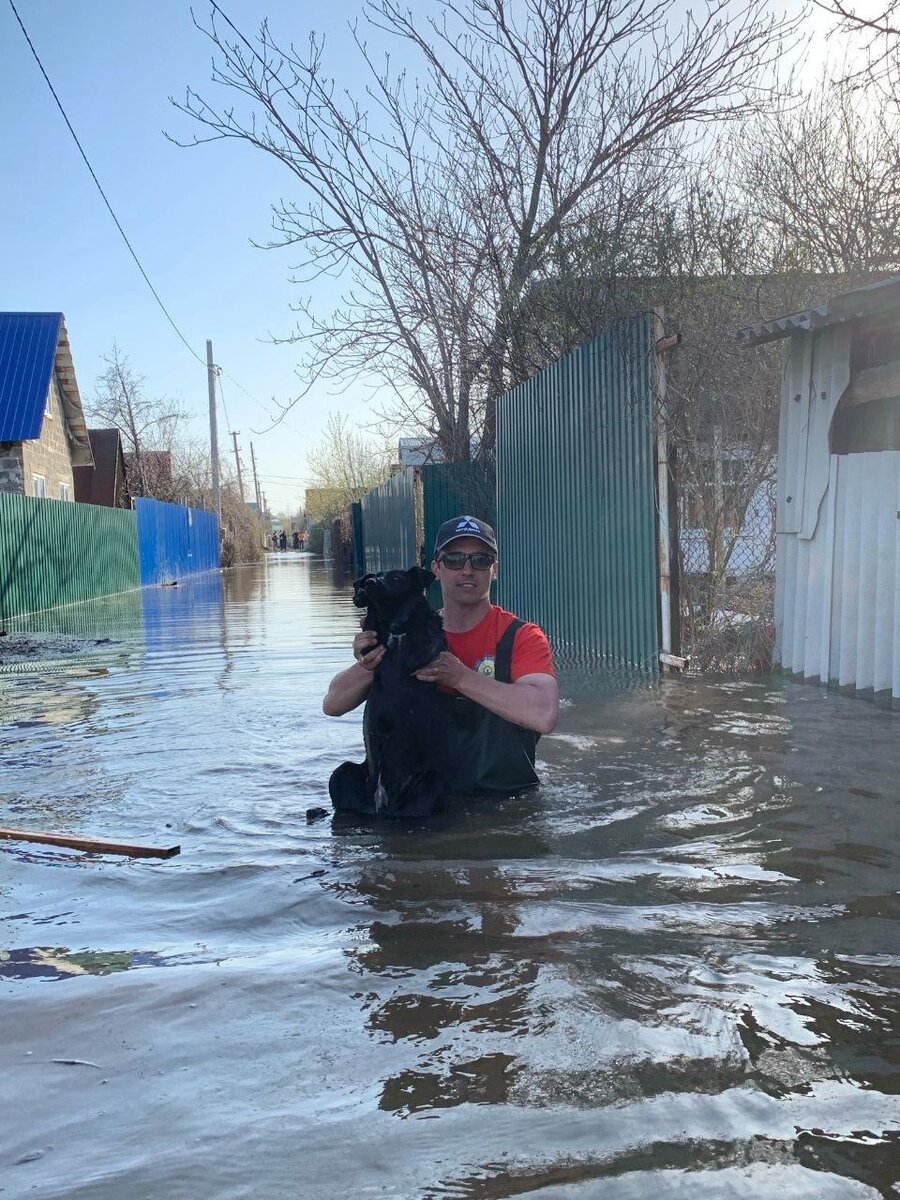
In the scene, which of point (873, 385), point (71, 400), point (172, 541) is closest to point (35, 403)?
point (71, 400)

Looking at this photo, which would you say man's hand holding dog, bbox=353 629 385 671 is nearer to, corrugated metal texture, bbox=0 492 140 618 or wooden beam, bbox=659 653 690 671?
wooden beam, bbox=659 653 690 671

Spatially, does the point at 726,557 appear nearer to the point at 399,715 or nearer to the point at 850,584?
the point at 850,584

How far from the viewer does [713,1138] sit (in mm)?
2242

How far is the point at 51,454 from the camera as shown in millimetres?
29281

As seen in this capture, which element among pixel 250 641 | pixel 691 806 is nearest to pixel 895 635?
pixel 691 806

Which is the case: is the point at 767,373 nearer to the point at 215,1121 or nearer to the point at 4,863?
the point at 4,863

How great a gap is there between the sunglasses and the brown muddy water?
1.06 meters

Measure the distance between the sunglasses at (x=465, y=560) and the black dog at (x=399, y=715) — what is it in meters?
0.16

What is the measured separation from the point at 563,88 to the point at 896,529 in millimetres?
8814

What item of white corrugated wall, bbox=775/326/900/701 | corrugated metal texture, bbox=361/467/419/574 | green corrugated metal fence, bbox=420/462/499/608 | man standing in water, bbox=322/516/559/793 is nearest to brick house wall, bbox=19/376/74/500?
corrugated metal texture, bbox=361/467/419/574

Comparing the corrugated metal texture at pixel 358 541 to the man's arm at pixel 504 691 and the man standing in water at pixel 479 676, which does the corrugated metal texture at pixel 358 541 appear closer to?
the man standing in water at pixel 479 676

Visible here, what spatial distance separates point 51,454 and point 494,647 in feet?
87.3

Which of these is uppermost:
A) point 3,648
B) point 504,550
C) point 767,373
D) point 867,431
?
point 767,373

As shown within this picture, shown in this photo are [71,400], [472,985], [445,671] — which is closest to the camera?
[472,985]
